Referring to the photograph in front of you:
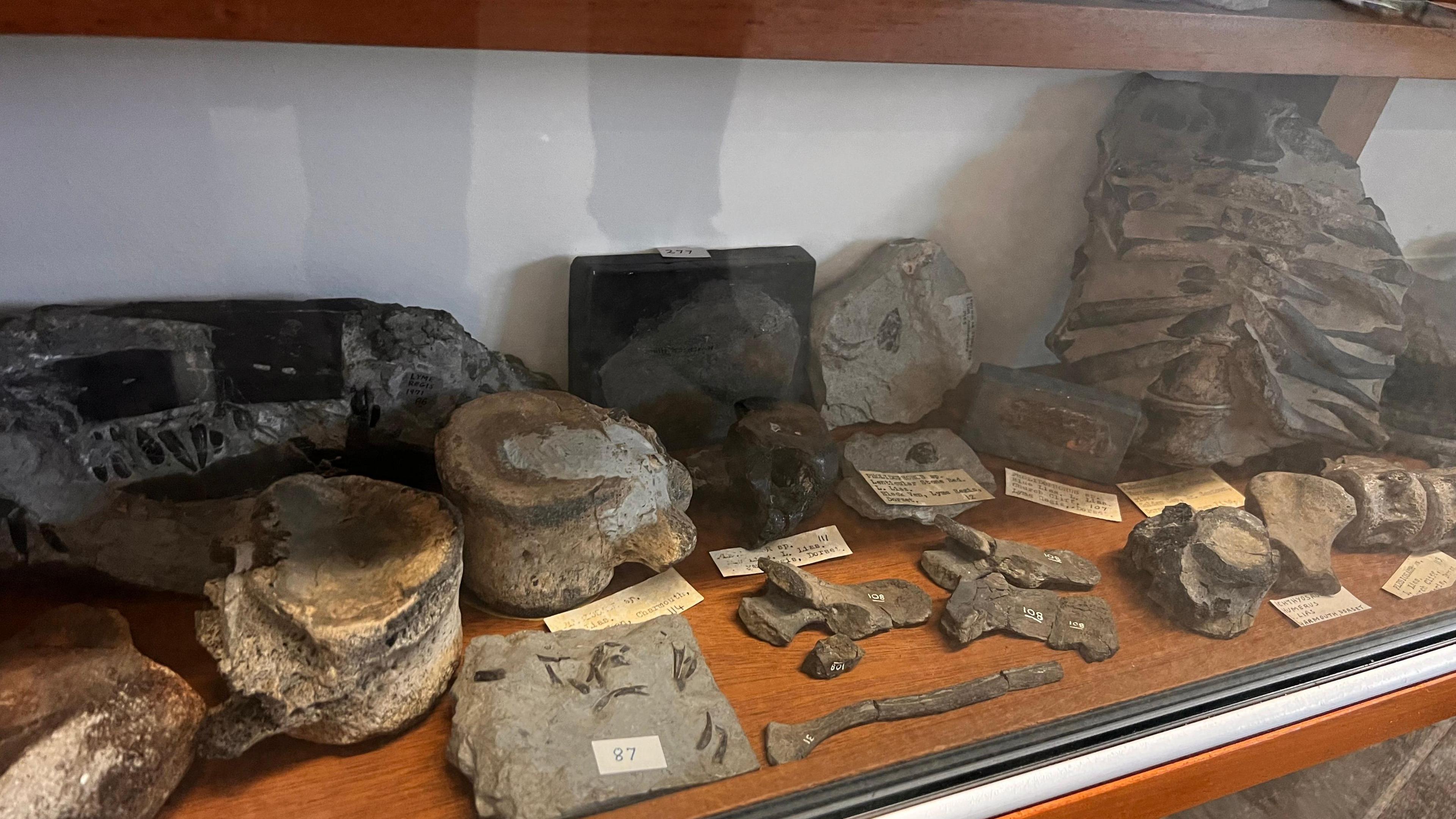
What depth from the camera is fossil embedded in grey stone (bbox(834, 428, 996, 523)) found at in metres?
1.66

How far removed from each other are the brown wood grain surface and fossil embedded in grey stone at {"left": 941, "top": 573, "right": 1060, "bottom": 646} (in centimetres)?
2

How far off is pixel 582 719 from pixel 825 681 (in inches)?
14.6

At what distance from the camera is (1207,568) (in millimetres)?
1546

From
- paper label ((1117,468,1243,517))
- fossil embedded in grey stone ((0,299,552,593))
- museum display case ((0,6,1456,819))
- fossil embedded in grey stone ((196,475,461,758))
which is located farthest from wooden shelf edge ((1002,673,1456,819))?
fossil embedded in grey stone ((0,299,552,593))

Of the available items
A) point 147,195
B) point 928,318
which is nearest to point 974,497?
point 928,318

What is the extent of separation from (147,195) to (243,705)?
0.74m

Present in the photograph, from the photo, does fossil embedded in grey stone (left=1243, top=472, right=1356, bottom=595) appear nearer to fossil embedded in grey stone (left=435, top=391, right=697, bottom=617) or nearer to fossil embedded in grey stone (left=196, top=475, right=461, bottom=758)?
fossil embedded in grey stone (left=435, top=391, right=697, bottom=617)

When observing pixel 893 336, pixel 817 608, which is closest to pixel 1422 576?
pixel 893 336

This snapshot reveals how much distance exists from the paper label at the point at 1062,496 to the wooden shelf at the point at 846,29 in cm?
83

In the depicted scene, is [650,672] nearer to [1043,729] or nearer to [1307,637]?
[1043,729]

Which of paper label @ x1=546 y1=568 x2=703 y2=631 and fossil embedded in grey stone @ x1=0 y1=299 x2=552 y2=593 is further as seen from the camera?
paper label @ x1=546 y1=568 x2=703 y2=631

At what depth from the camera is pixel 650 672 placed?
1.24 metres

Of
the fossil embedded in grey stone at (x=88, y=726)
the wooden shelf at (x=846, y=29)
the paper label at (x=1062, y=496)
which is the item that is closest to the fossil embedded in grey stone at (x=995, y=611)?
the paper label at (x=1062, y=496)

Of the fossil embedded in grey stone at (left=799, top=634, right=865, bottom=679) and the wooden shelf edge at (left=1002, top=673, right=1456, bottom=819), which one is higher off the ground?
the fossil embedded in grey stone at (left=799, top=634, right=865, bottom=679)
